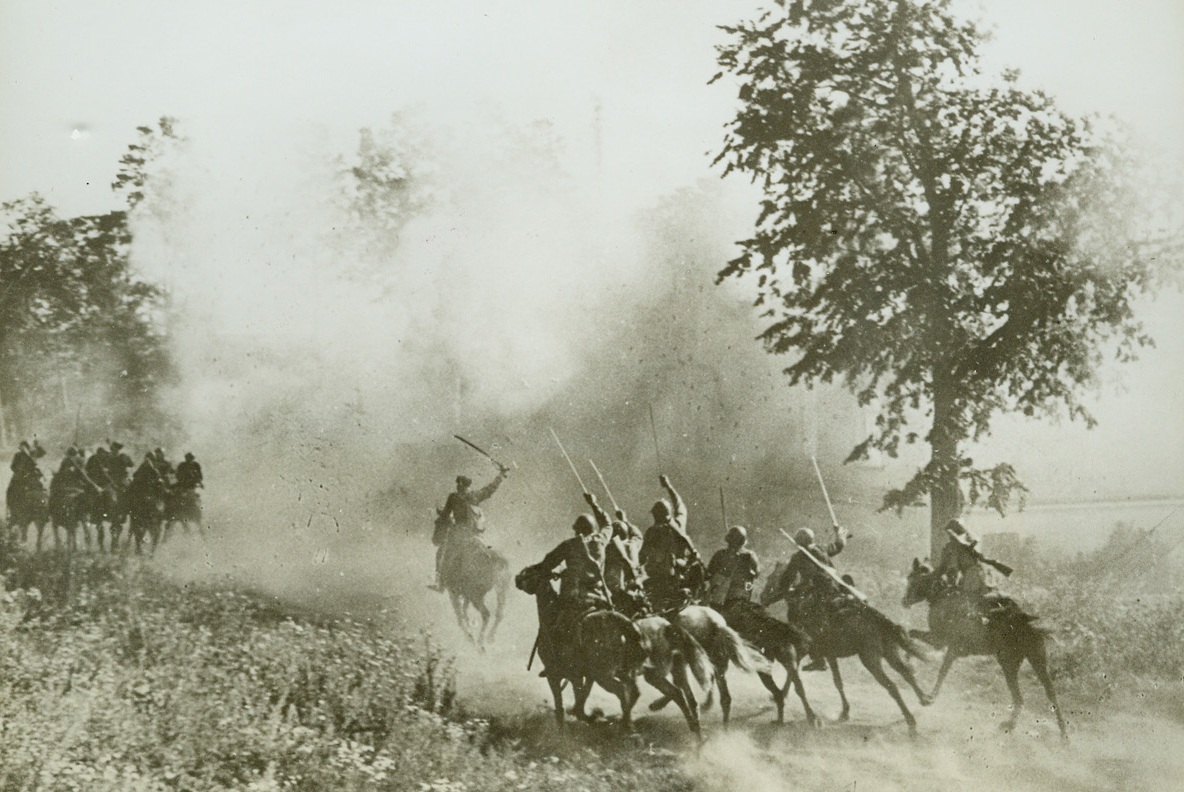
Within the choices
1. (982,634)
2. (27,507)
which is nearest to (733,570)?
(982,634)

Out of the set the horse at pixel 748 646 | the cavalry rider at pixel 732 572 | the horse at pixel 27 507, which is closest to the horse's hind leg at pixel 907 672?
the horse at pixel 748 646

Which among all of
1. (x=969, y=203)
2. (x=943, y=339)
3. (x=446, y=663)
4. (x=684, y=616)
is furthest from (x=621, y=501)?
(x=969, y=203)

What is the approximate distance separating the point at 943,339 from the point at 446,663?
395 centimetres

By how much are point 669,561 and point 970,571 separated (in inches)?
80.5

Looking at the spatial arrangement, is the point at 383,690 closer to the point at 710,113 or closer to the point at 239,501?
the point at 239,501

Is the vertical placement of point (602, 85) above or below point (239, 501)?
above

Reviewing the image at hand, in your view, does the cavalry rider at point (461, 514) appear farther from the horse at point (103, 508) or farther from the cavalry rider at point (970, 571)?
the cavalry rider at point (970, 571)

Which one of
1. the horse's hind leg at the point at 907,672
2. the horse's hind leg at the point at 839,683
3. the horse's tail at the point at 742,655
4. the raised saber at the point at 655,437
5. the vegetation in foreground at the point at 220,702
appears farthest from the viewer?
the raised saber at the point at 655,437

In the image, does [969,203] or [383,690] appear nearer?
[383,690]

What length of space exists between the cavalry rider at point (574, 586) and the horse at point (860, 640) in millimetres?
1282

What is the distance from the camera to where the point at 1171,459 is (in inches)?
275

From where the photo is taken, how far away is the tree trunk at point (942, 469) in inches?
270

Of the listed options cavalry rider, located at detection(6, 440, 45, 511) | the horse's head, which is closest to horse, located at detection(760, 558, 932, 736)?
the horse's head

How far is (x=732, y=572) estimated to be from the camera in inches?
273
